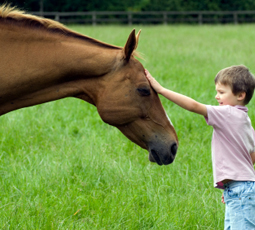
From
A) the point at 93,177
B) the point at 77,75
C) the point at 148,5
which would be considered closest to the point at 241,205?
the point at 77,75

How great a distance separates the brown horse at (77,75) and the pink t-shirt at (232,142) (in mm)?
471

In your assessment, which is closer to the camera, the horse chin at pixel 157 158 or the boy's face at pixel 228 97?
the boy's face at pixel 228 97

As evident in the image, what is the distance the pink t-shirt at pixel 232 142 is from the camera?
7.22 feet

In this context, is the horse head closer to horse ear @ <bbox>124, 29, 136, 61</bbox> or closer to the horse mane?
horse ear @ <bbox>124, 29, 136, 61</bbox>

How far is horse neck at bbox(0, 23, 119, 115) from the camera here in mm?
2520

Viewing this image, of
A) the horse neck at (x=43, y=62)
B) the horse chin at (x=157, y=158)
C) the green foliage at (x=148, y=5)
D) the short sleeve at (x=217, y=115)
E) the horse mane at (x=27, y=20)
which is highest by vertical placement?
the green foliage at (x=148, y=5)

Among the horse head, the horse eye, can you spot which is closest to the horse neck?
the horse head

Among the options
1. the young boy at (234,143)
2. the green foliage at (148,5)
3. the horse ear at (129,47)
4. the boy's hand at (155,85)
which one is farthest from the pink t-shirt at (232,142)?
the green foliage at (148,5)

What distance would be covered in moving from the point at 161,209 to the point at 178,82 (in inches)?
173

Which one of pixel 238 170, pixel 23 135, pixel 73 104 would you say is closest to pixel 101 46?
pixel 238 170

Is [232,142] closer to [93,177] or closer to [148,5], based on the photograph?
[93,177]

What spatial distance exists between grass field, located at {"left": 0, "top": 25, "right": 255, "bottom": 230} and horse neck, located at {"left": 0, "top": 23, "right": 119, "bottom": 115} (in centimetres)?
38

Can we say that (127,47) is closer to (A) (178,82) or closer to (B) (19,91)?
(B) (19,91)

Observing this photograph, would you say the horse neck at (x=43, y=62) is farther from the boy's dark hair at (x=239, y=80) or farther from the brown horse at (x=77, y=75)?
the boy's dark hair at (x=239, y=80)
